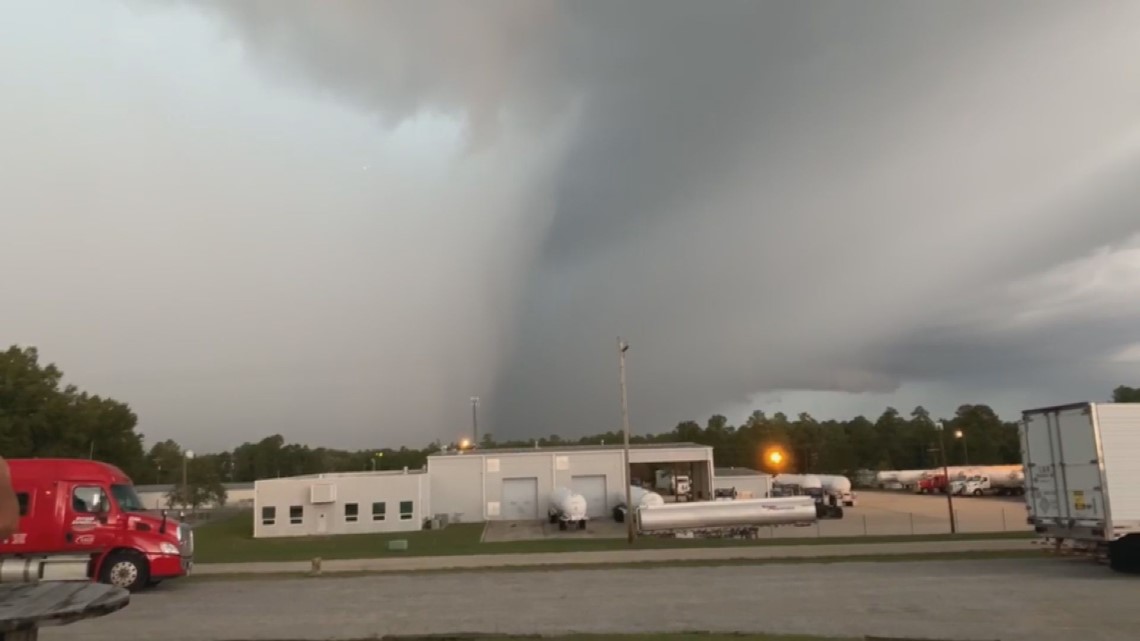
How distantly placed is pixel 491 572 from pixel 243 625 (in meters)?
10.1

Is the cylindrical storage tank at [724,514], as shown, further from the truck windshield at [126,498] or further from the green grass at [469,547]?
the truck windshield at [126,498]

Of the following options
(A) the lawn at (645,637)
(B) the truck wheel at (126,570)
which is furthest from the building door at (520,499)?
(A) the lawn at (645,637)

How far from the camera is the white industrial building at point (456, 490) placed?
170ft

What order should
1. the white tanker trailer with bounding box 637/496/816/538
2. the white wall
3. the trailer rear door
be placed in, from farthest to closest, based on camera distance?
the white wall
the white tanker trailer with bounding box 637/496/816/538
the trailer rear door

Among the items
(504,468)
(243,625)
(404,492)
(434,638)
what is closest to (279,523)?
(404,492)

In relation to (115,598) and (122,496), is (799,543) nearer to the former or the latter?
(122,496)

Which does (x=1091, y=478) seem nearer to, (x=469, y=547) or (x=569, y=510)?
(x=469, y=547)

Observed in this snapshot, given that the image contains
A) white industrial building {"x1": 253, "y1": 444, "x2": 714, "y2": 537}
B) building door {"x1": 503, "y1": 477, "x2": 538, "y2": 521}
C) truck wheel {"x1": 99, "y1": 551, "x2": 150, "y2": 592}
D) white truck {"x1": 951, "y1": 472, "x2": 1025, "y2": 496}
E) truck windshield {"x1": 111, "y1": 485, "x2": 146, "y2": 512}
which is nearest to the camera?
truck wheel {"x1": 99, "y1": 551, "x2": 150, "y2": 592}

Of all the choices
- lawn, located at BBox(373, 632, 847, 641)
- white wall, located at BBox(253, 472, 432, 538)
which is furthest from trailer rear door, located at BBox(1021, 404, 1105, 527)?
white wall, located at BBox(253, 472, 432, 538)

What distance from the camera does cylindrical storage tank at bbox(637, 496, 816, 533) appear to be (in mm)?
40469

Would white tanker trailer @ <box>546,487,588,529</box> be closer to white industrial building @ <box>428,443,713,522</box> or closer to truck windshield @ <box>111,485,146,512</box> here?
white industrial building @ <box>428,443,713,522</box>

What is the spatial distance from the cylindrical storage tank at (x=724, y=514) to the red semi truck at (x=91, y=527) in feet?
81.5

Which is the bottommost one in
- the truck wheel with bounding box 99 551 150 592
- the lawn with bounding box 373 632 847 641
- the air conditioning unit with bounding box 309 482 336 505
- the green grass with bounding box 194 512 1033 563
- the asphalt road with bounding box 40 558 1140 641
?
the green grass with bounding box 194 512 1033 563

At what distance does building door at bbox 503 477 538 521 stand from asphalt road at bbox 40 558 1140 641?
34985 mm
